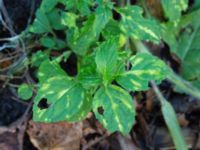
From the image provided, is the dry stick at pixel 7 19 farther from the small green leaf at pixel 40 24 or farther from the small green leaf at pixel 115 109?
the small green leaf at pixel 115 109

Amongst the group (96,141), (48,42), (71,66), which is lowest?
(96,141)

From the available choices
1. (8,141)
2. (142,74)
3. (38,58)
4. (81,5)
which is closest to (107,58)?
(142,74)

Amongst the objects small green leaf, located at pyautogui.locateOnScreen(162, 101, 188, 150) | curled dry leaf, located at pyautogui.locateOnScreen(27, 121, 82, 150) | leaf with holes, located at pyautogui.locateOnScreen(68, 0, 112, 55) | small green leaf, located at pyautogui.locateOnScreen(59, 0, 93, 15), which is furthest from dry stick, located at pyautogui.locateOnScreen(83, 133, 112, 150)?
small green leaf, located at pyautogui.locateOnScreen(59, 0, 93, 15)

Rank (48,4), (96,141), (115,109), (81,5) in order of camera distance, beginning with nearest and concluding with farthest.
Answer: (115,109) < (81,5) < (48,4) < (96,141)

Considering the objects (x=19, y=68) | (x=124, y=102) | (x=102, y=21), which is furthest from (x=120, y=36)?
(x=19, y=68)

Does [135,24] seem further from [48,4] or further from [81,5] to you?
[48,4]

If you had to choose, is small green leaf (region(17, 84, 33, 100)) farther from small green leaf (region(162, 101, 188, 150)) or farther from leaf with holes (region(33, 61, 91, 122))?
small green leaf (region(162, 101, 188, 150))
